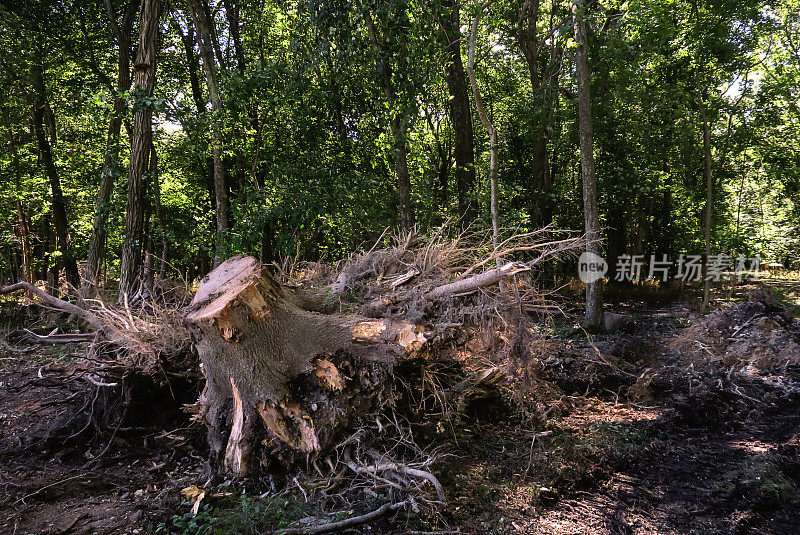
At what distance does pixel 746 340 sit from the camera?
288 inches

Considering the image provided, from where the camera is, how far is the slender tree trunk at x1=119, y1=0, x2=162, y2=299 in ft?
22.3

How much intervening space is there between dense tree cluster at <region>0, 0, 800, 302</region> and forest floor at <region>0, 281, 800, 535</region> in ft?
7.71

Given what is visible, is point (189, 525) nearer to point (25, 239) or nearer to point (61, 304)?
point (61, 304)

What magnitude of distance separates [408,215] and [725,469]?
19.8 feet

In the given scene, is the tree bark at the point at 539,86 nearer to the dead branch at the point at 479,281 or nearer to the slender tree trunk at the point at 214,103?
the slender tree trunk at the point at 214,103

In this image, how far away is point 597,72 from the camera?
422 inches

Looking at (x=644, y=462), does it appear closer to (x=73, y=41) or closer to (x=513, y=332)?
(x=513, y=332)

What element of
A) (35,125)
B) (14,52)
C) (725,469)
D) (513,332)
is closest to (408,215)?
(513,332)

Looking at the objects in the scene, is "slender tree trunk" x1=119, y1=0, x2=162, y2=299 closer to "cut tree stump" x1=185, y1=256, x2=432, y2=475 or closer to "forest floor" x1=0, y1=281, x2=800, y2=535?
"forest floor" x1=0, y1=281, x2=800, y2=535

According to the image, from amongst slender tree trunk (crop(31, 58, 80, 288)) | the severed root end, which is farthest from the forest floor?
slender tree trunk (crop(31, 58, 80, 288))

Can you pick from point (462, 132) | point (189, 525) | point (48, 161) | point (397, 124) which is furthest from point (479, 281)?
point (48, 161)

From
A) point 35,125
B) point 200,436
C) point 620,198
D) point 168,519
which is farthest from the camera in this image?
point 620,198

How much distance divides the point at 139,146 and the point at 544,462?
7068 millimetres

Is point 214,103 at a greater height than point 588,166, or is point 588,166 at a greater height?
point 214,103
